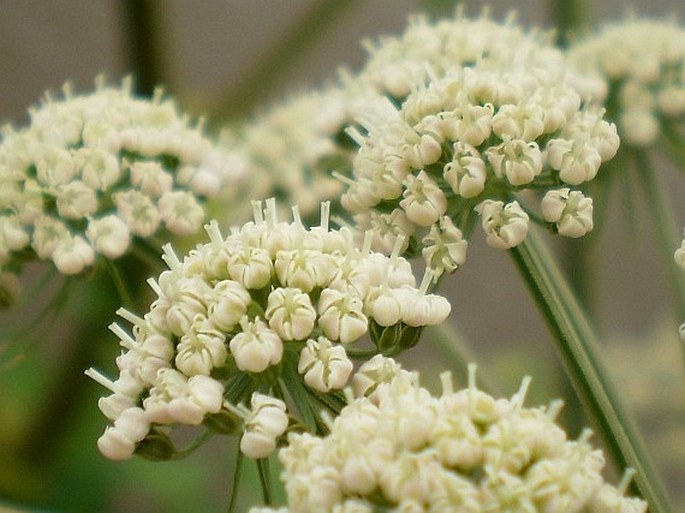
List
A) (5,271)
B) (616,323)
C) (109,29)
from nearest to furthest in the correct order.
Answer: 1. (5,271)
2. (109,29)
3. (616,323)

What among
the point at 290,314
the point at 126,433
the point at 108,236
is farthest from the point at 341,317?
the point at 108,236

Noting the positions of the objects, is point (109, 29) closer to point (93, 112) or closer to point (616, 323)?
point (616, 323)

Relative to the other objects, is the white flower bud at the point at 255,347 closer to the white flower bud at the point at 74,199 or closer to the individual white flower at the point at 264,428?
the individual white flower at the point at 264,428

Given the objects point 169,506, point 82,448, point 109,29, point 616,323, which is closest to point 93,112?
point 82,448

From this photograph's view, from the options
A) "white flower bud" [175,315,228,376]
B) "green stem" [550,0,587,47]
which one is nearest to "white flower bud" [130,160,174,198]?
"white flower bud" [175,315,228,376]

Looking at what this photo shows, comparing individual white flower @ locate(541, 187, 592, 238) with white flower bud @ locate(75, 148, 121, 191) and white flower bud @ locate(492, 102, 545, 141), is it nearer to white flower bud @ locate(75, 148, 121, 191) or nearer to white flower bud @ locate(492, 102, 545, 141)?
white flower bud @ locate(492, 102, 545, 141)

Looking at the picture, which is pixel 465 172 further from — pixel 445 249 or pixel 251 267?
pixel 251 267

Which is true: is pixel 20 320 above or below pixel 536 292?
above
